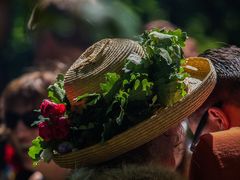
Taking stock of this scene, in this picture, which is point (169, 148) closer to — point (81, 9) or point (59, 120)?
point (59, 120)

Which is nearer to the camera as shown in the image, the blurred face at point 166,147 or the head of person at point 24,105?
the blurred face at point 166,147

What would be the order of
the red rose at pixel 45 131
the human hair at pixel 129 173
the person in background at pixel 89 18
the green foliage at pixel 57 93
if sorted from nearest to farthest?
the person in background at pixel 89 18 → the human hair at pixel 129 173 → the red rose at pixel 45 131 → the green foliage at pixel 57 93

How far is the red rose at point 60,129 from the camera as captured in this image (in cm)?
181

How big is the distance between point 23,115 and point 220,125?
1.76m

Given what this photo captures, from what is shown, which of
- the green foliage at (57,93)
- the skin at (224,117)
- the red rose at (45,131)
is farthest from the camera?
the skin at (224,117)

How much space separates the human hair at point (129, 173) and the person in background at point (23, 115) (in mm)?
1724

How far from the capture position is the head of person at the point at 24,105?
349cm

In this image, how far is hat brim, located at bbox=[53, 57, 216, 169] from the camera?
67.9 inches

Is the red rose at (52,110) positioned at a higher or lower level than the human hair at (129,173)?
higher

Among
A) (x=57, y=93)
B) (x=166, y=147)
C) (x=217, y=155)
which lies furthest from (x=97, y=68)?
(x=217, y=155)

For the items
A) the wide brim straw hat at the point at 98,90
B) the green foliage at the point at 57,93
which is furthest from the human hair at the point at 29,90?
the wide brim straw hat at the point at 98,90

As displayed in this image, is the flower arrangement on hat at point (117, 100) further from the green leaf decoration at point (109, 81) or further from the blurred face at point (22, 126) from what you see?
Answer: the blurred face at point (22, 126)

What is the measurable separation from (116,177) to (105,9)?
0.82 m

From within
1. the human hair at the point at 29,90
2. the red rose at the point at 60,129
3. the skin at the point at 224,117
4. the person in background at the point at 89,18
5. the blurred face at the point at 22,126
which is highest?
the person in background at the point at 89,18
